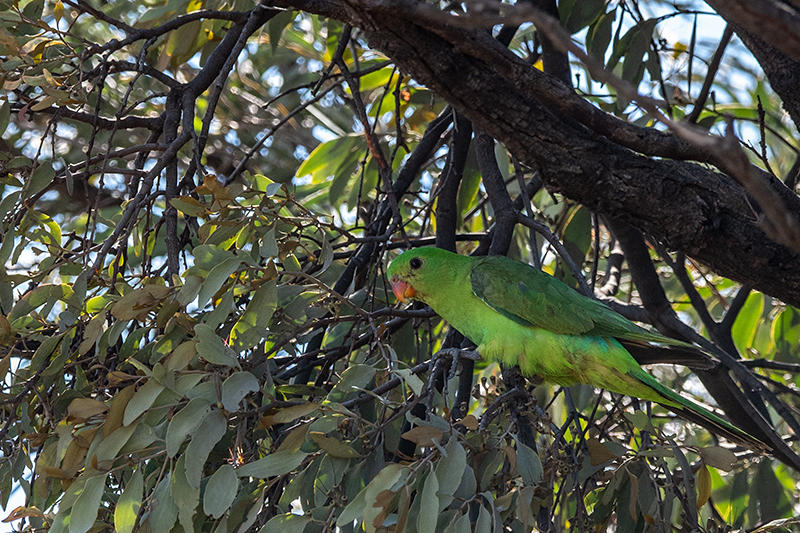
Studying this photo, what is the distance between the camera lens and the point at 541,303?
237cm

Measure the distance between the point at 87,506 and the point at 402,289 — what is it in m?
1.46

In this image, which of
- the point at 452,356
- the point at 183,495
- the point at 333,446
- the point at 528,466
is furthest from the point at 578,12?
the point at 183,495

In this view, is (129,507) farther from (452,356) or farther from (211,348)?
(452,356)

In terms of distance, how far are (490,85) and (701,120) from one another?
1826 mm

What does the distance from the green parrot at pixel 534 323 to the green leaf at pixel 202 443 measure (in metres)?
1.17

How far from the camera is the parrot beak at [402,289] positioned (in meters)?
2.63

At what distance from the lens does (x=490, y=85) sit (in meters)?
1.75

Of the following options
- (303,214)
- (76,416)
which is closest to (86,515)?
(76,416)

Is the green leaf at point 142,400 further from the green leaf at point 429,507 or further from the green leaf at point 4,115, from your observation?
the green leaf at point 4,115

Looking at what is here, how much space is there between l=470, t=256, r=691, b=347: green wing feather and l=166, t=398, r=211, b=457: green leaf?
1238mm

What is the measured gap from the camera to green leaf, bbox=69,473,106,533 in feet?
4.48

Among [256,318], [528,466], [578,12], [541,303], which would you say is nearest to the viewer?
[528,466]

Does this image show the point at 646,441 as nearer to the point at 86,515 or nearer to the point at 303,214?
the point at 303,214

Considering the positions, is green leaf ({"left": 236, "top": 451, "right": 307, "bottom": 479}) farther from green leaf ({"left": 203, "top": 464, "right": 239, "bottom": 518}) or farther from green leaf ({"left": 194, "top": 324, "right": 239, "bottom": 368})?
green leaf ({"left": 194, "top": 324, "right": 239, "bottom": 368})
